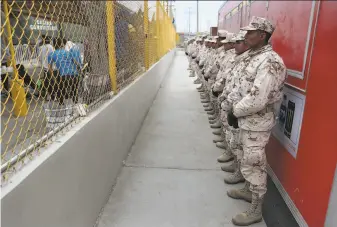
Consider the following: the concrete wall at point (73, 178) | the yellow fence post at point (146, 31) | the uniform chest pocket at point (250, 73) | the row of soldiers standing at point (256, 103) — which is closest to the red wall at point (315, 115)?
the row of soldiers standing at point (256, 103)

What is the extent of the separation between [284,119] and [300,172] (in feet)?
1.86

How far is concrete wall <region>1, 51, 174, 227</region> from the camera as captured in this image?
118cm

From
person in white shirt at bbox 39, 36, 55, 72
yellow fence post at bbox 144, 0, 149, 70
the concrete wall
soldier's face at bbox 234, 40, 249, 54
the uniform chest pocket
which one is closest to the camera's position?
the concrete wall

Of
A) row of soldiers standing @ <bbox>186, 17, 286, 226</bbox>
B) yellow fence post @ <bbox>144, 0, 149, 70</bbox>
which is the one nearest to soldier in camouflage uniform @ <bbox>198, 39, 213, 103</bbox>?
yellow fence post @ <bbox>144, 0, 149, 70</bbox>

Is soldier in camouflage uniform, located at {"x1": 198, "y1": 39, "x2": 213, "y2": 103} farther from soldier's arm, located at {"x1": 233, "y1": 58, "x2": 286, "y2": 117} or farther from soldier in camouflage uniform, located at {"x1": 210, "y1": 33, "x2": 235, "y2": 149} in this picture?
soldier's arm, located at {"x1": 233, "y1": 58, "x2": 286, "y2": 117}

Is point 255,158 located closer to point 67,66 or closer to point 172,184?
point 172,184

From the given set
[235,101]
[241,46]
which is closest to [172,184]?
[235,101]

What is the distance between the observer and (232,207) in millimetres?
2488

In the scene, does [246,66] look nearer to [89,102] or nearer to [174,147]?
[89,102]

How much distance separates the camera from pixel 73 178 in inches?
68.0

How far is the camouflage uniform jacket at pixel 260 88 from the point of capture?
6.64ft

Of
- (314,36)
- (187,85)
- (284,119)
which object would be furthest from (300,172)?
(187,85)

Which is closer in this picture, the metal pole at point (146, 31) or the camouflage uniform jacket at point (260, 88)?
the camouflage uniform jacket at point (260, 88)

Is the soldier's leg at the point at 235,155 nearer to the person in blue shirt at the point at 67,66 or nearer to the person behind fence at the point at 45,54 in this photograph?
the person in blue shirt at the point at 67,66
